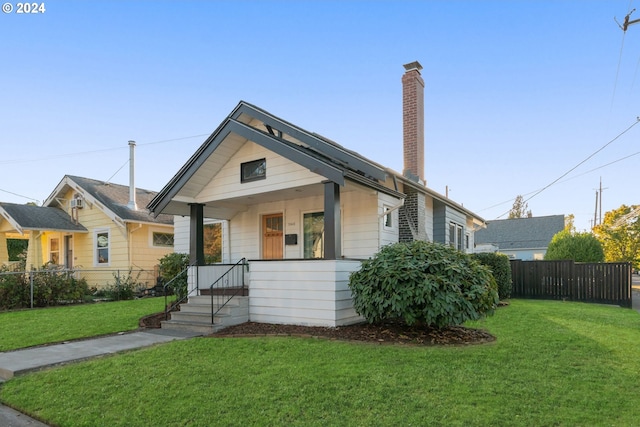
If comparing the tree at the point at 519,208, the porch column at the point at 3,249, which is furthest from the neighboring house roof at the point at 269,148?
the tree at the point at 519,208

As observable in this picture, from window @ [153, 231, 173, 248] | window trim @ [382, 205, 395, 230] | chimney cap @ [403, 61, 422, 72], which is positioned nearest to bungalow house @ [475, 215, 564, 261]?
chimney cap @ [403, 61, 422, 72]

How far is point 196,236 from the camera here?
37.0 ft

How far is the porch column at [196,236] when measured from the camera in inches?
444

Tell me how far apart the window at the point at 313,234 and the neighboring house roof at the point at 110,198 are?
8.80 meters

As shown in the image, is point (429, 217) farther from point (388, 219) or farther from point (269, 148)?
point (269, 148)

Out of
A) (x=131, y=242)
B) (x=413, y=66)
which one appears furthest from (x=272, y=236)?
(x=131, y=242)

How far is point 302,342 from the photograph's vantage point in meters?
6.93

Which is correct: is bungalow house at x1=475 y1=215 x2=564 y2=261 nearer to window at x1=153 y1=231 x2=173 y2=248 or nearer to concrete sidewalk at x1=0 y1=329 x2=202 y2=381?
window at x1=153 y1=231 x2=173 y2=248

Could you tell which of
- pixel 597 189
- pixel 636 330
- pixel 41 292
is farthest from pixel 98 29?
pixel 597 189

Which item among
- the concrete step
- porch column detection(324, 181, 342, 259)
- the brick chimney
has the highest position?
the brick chimney

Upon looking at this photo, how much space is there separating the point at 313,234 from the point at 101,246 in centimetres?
1269

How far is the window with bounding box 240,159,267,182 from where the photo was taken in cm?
1023

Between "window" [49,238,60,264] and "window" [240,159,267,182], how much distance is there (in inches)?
603

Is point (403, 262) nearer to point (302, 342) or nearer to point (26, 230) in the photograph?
point (302, 342)
